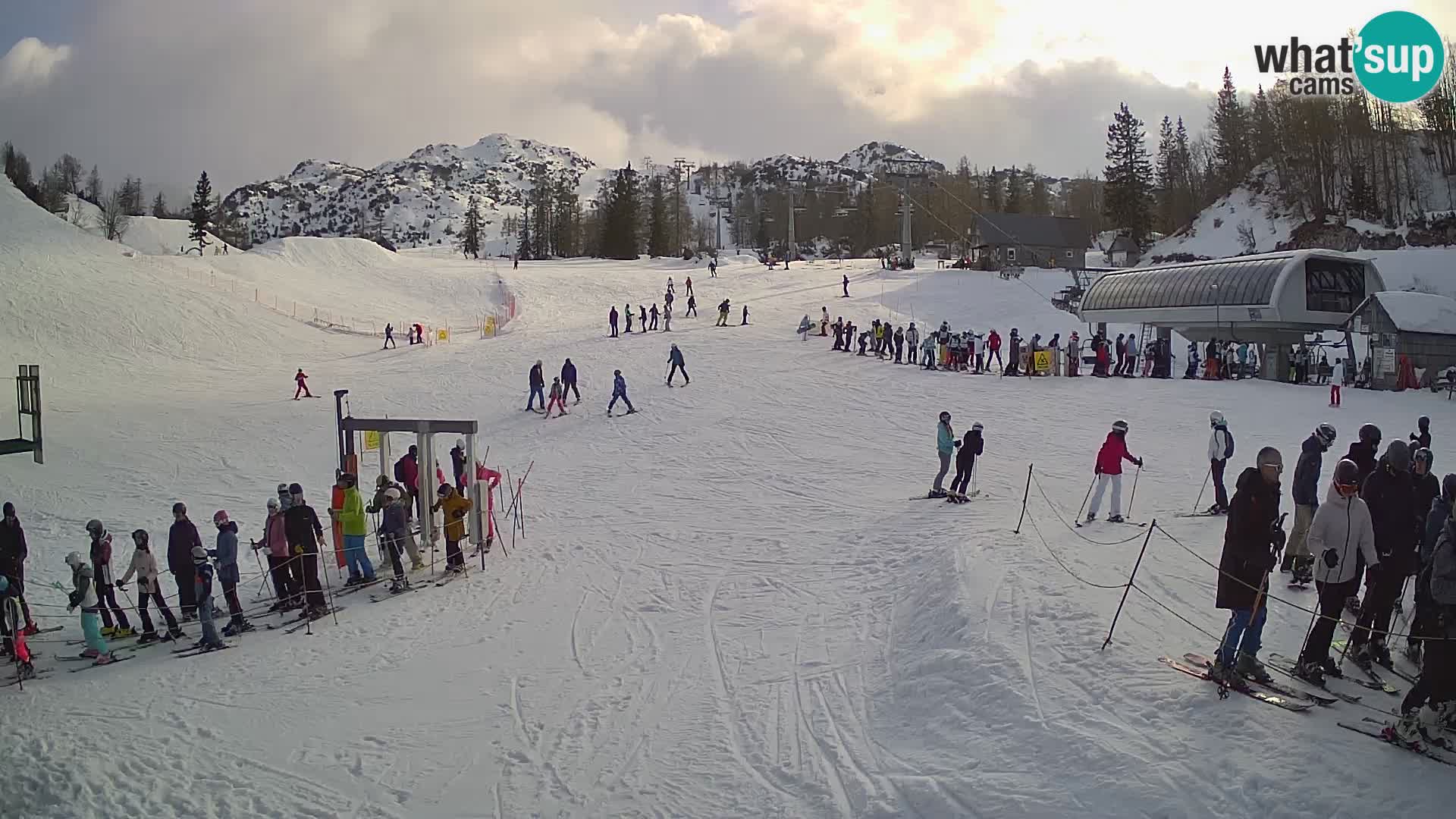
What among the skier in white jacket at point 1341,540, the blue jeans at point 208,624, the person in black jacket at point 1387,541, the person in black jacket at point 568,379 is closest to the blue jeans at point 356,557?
the blue jeans at point 208,624

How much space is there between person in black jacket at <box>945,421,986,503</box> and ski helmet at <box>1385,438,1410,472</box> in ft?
25.7

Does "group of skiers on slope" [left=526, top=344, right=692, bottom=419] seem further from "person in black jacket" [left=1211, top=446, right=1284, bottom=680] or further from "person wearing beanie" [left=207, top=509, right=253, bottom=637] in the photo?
"person in black jacket" [left=1211, top=446, right=1284, bottom=680]

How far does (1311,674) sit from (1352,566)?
0.88 metres

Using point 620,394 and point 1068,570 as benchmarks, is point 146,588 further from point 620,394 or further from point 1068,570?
point 620,394

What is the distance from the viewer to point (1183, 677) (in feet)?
23.7

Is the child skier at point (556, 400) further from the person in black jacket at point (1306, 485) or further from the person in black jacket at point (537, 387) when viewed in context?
the person in black jacket at point (1306, 485)

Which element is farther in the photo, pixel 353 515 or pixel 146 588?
pixel 353 515

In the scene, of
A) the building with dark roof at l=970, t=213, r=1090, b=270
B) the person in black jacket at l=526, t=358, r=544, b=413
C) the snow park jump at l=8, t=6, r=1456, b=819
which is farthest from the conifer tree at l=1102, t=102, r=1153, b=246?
the person in black jacket at l=526, t=358, r=544, b=413

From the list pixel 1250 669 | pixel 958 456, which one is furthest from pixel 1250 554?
pixel 958 456

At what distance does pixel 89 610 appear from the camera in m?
10.4

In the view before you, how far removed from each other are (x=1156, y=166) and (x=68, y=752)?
11051 centimetres

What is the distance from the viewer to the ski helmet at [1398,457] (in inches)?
270

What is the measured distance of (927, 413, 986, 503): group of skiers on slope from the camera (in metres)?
14.9

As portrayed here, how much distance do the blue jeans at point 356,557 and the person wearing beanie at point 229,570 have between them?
150cm
